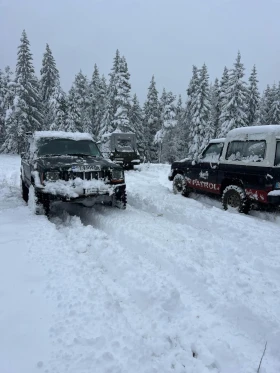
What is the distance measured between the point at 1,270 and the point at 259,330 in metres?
3.16

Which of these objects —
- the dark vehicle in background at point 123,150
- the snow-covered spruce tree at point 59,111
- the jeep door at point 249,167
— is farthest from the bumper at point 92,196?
the snow-covered spruce tree at point 59,111

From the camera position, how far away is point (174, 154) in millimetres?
42562

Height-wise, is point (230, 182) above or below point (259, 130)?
below

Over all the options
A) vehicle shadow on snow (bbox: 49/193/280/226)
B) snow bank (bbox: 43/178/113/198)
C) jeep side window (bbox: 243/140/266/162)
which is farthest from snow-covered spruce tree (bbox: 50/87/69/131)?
jeep side window (bbox: 243/140/266/162)

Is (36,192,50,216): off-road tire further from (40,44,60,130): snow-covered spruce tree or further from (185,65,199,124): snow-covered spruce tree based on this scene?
(185,65,199,124): snow-covered spruce tree

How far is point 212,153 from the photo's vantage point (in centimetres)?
824

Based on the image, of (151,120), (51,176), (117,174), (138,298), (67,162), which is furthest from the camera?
(151,120)

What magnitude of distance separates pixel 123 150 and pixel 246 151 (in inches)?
479

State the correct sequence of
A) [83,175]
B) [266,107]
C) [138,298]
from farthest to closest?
[266,107]
[83,175]
[138,298]

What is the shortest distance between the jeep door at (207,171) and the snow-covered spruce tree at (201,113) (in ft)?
82.4

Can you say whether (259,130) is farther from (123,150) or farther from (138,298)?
(123,150)

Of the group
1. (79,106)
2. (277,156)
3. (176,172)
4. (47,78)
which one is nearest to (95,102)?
(79,106)

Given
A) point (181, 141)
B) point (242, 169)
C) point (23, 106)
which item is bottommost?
point (242, 169)

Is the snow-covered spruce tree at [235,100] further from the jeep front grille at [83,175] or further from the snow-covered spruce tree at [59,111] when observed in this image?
the jeep front grille at [83,175]
